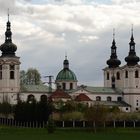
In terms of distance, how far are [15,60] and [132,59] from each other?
32490 mm

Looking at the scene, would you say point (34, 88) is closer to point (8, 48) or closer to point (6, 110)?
point (8, 48)

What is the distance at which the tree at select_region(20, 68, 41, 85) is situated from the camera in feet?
571

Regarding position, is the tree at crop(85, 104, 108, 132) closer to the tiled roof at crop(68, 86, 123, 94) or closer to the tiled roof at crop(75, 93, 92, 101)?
the tiled roof at crop(75, 93, 92, 101)

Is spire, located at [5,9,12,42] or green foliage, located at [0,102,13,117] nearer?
green foliage, located at [0,102,13,117]

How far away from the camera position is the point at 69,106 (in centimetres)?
13075

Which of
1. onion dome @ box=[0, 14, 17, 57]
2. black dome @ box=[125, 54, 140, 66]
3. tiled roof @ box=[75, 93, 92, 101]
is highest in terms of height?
onion dome @ box=[0, 14, 17, 57]

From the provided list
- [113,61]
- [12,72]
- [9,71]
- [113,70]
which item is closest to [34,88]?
[12,72]

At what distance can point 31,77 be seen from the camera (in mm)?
177750

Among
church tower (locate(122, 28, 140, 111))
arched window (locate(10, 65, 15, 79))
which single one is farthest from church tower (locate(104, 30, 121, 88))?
arched window (locate(10, 65, 15, 79))

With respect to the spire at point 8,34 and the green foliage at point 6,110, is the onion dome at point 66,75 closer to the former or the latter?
the spire at point 8,34

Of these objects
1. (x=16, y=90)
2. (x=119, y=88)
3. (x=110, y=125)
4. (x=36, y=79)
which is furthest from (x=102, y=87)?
(x=110, y=125)

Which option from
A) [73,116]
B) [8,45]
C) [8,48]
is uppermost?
[8,45]

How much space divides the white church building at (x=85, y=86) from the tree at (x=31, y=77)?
5.41 m

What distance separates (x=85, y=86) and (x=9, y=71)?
86.4ft
